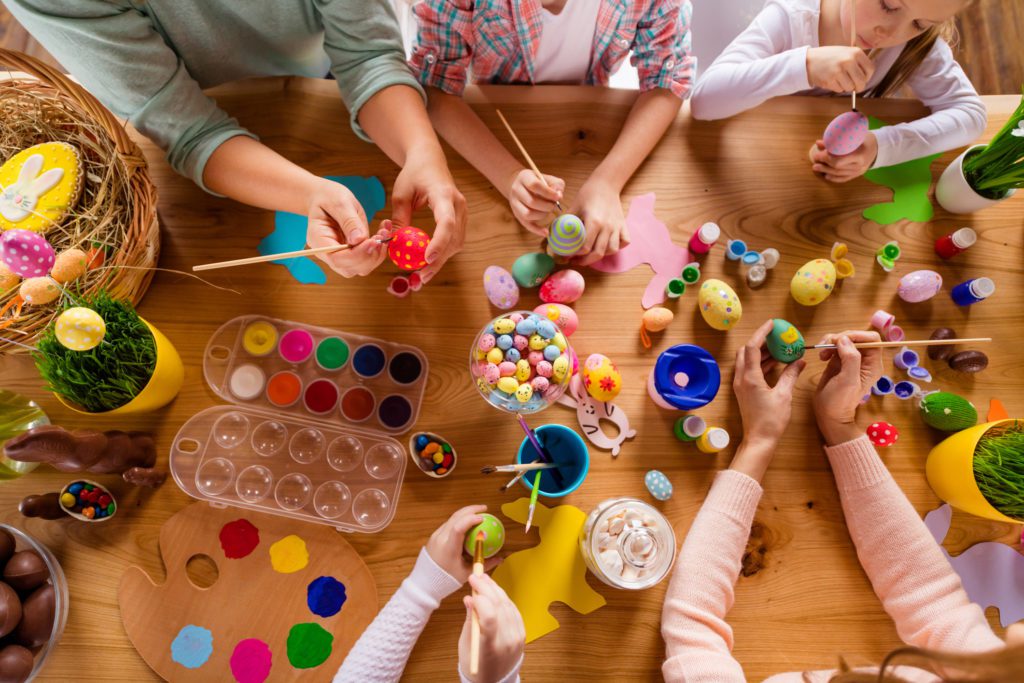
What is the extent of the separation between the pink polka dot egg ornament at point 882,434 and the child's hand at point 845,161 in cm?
47

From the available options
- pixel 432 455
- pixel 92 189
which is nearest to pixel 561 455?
pixel 432 455

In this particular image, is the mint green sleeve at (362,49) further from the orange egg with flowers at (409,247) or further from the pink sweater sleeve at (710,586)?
the pink sweater sleeve at (710,586)

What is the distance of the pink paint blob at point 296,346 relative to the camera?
3.08ft

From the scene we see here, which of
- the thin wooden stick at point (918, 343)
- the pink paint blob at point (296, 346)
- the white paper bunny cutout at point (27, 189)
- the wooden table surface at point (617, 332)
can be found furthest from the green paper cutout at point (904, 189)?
the white paper bunny cutout at point (27, 189)

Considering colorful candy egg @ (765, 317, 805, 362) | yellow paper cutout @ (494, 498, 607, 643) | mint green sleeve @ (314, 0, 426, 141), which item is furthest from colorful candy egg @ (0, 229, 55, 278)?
colorful candy egg @ (765, 317, 805, 362)

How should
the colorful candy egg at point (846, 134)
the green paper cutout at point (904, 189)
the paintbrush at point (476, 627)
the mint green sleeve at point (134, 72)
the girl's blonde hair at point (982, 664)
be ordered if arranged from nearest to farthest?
the girl's blonde hair at point (982, 664) < the paintbrush at point (476, 627) < the mint green sleeve at point (134, 72) < the colorful candy egg at point (846, 134) < the green paper cutout at point (904, 189)

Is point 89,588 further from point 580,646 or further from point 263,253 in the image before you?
point 580,646

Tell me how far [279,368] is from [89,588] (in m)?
0.42

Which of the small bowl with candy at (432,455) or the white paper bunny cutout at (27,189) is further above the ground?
the white paper bunny cutout at (27,189)

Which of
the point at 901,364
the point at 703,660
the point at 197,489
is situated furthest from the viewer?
the point at 901,364

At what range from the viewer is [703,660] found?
0.78 metres

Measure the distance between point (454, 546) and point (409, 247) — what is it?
449 millimetres

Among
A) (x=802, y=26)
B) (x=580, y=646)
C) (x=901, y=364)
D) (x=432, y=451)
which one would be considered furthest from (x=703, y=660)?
(x=802, y=26)

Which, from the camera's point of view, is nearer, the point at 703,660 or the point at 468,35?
the point at 703,660
